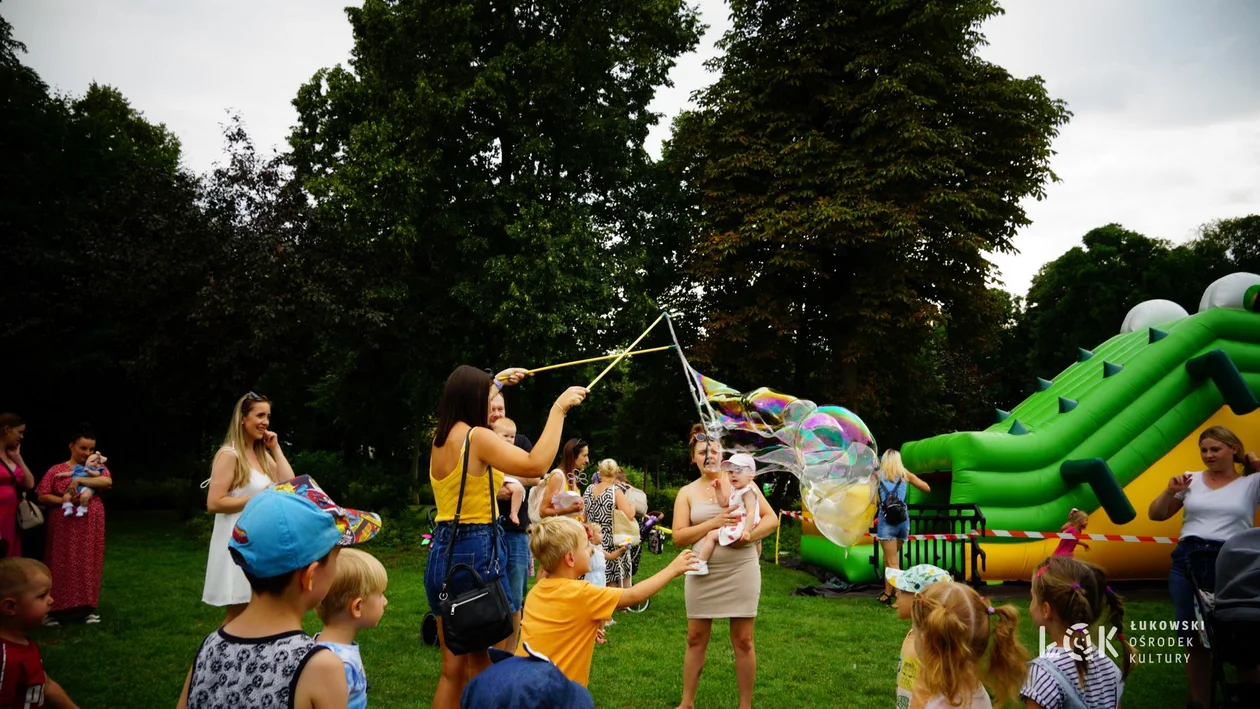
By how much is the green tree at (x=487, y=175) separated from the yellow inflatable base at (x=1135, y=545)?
30.7 feet

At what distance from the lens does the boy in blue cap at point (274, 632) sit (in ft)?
7.05

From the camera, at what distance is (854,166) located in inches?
699

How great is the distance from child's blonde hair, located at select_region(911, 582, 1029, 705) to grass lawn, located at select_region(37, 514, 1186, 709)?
9.53ft

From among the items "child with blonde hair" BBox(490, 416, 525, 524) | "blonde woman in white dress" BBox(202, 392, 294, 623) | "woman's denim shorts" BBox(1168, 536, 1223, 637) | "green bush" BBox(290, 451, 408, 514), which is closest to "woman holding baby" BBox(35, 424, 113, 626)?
"blonde woman in white dress" BBox(202, 392, 294, 623)

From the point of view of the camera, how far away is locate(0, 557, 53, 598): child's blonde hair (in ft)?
10.6

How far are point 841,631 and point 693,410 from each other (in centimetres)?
1263

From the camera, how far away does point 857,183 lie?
17.7 metres

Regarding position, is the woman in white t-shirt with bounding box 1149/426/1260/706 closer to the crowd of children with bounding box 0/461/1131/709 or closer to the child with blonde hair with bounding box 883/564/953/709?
the crowd of children with bounding box 0/461/1131/709

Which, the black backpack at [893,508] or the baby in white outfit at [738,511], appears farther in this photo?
the black backpack at [893,508]

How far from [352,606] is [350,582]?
0.09 meters

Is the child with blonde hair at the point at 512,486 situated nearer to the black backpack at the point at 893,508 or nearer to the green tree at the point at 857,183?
the black backpack at the point at 893,508

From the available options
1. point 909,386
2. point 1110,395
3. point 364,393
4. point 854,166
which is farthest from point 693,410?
point 1110,395

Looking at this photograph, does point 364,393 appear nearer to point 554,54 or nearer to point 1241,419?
point 554,54

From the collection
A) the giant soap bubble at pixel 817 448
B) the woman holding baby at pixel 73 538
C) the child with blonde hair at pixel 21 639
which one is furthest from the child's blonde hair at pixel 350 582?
the woman holding baby at pixel 73 538
